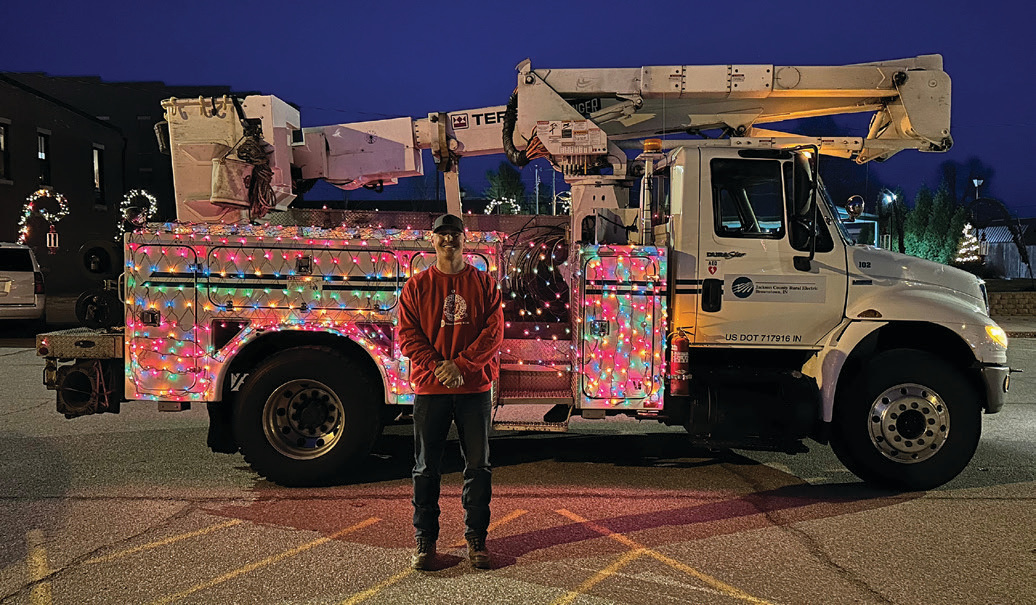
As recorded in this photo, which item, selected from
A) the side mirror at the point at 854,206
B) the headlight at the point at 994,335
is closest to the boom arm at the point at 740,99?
the side mirror at the point at 854,206

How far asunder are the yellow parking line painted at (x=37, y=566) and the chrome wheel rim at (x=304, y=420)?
62.9 inches

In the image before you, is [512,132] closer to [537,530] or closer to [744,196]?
[744,196]

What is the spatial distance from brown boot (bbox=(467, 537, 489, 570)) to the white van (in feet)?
51.0

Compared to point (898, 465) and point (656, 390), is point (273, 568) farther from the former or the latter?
point (898, 465)

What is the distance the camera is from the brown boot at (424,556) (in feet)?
14.1

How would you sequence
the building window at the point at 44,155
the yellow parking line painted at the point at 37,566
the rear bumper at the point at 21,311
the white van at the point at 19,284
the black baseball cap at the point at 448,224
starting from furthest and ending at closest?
the building window at the point at 44,155
the rear bumper at the point at 21,311
the white van at the point at 19,284
the black baseball cap at the point at 448,224
the yellow parking line painted at the point at 37,566

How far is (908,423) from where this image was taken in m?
5.99

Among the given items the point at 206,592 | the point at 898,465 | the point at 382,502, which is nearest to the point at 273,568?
the point at 206,592

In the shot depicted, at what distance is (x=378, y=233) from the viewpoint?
5.89 meters

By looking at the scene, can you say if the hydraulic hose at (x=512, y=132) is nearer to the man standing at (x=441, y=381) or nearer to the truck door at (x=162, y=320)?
the truck door at (x=162, y=320)

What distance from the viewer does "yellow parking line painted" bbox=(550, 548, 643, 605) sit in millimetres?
3982

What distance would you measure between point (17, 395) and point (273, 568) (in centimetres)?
754

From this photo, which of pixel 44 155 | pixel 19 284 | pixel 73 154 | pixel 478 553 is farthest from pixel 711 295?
pixel 73 154

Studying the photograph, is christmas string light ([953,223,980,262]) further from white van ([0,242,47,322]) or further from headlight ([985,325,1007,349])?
white van ([0,242,47,322])
